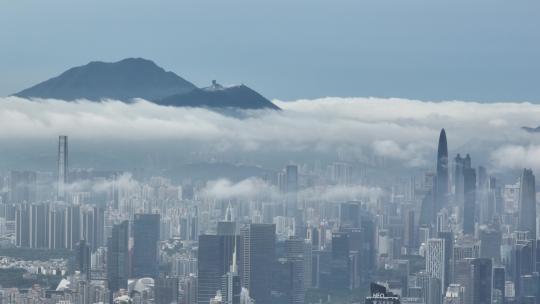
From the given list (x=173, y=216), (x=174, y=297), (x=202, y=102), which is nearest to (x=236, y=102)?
(x=202, y=102)

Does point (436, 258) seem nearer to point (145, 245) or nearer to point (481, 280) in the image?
point (481, 280)

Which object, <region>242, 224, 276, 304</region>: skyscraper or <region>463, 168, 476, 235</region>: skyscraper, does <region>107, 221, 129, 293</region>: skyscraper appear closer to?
<region>242, 224, 276, 304</region>: skyscraper

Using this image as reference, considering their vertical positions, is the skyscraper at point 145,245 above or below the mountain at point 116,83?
below

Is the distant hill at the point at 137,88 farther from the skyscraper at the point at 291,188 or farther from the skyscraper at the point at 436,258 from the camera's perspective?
the skyscraper at the point at 436,258

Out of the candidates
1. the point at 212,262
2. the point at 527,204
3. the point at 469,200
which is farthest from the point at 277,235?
the point at 527,204

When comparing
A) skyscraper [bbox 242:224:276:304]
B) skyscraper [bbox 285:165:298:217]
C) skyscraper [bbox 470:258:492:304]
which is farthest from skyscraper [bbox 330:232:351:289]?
skyscraper [bbox 470:258:492:304]

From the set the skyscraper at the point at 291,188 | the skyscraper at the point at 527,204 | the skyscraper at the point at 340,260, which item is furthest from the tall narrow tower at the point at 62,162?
the skyscraper at the point at 527,204

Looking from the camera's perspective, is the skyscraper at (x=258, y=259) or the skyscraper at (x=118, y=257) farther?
the skyscraper at (x=118, y=257)
